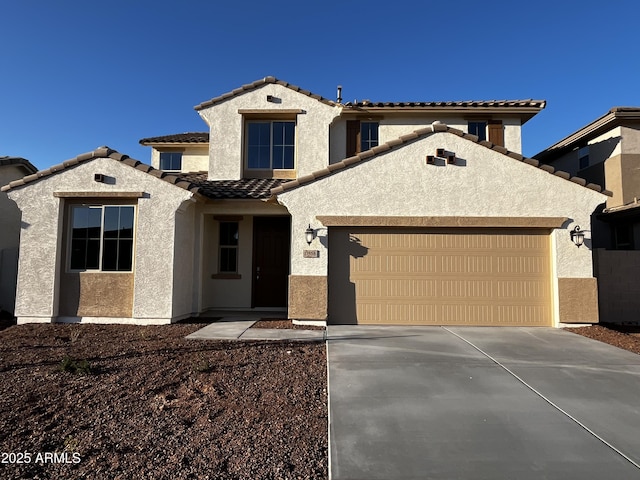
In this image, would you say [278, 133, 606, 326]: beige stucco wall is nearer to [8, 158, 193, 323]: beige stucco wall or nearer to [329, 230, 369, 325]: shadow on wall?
[329, 230, 369, 325]: shadow on wall

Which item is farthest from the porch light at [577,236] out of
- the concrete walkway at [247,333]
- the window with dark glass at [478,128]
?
the concrete walkway at [247,333]

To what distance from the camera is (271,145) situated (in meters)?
12.7

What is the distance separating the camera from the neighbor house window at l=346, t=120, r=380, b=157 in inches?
508

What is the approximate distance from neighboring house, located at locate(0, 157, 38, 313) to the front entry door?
7.39 metres

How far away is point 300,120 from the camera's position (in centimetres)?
1245

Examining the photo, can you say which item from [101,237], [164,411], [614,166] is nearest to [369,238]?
[164,411]

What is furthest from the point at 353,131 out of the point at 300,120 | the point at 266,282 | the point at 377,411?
the point at 377,411

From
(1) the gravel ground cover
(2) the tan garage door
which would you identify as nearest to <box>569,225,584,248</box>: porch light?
(2) the tan garage door

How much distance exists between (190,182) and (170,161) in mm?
6038

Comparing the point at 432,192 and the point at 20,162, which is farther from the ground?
the point at 20,162

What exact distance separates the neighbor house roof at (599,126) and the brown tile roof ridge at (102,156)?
1632 cm

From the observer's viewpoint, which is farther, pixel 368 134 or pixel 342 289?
pixel 368 134

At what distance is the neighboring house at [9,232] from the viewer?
11.2 metres

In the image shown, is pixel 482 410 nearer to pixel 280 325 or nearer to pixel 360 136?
pixel 280 325
